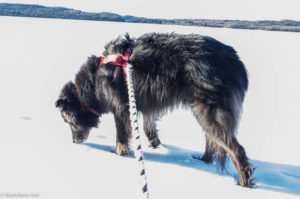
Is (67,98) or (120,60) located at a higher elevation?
(120,60)

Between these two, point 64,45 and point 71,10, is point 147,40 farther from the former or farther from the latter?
point 71,10

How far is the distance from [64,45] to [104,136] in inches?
244

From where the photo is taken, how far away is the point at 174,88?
278 cm

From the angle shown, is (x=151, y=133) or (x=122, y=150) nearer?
(x=122, y=150)

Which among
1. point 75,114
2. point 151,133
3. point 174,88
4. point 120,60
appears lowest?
point 151,133

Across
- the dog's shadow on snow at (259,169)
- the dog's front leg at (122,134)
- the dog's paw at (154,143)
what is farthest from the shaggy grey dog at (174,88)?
the dog's paw at (154,143)

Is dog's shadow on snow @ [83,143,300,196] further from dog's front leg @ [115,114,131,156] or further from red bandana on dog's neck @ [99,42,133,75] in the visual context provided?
red bandana on dog's neck @ [99,42,133,75]

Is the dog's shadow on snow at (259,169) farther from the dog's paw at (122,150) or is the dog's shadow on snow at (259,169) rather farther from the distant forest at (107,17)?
the distant forest at (107,17)

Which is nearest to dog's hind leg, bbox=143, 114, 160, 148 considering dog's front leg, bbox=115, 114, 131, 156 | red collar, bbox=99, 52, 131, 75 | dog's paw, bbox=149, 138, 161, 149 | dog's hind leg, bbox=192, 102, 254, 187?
dog's paw, bbox=149, 138, 161, 149

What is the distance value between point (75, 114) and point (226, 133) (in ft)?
5.76

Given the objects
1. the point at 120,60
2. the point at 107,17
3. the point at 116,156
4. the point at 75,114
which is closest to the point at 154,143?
the point at 116,156

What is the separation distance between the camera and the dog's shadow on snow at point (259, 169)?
2.64m

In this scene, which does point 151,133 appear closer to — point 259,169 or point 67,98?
point 67,98

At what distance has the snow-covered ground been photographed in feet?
7.54
